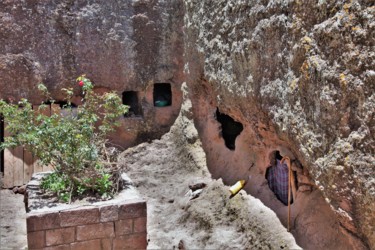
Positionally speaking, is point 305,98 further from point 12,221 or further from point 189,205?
point 12,221

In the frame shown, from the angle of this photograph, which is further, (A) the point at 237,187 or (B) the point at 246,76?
(A) the point at 237,187

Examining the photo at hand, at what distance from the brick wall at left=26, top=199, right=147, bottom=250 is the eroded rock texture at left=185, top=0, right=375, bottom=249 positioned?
1.82m

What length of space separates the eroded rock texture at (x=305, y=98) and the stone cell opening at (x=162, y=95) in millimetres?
1935

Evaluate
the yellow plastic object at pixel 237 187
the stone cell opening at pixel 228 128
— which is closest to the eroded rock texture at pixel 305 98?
the yellow plastic object at pixel 237 187

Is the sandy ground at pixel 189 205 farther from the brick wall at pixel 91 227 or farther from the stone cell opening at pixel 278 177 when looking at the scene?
the brick wall at pixel 91 227

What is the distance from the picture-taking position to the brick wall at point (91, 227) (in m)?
4.50

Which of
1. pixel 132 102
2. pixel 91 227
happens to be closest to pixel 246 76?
pixel 91 227

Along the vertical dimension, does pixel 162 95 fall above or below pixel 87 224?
above

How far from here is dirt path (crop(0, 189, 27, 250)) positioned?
6273 millimetres

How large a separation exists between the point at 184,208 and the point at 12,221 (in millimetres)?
2505

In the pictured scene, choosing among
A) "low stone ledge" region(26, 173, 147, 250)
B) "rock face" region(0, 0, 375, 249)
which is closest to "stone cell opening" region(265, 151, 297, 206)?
"rock face" region(0, 0, 375, 249)

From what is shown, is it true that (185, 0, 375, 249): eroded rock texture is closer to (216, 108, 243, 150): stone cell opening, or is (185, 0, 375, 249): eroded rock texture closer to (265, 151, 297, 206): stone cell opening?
(265, 151, 297, 206): stone cell opening

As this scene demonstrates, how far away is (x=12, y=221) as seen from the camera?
6.93 meters

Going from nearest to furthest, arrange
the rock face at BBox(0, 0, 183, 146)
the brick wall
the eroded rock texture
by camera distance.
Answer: the eroded rock texture → the brick wall → the rock face at BBox(0, 0, 183, 146)
